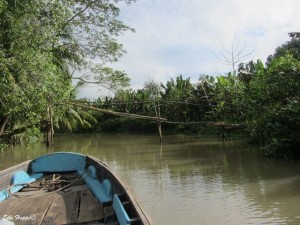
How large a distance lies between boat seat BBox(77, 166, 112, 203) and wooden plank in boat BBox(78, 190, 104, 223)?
0.07 meters

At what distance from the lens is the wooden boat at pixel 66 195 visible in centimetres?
380

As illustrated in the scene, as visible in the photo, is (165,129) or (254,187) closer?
(254,187)

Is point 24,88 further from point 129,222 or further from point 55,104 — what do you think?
point 129,222

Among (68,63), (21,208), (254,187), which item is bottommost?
(254,187)

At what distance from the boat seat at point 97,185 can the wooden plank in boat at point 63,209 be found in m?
0.25

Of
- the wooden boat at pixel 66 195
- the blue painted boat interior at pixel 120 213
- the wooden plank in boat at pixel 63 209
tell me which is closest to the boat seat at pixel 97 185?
the wooden boat at pixel 66 195

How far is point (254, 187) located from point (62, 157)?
4.19 m

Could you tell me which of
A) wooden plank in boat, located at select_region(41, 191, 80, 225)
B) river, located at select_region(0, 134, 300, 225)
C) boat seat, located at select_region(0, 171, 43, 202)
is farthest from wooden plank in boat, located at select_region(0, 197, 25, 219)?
river, located at select_region(0, 134, 300, 225)

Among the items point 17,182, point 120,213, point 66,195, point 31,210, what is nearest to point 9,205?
point 31,210

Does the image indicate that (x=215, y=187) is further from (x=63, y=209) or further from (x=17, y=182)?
(x=63, y=209)

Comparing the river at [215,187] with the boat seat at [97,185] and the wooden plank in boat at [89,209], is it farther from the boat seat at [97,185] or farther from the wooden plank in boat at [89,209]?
the wooden plank in boat at [89,209]

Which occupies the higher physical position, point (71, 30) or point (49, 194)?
point (71, 30)

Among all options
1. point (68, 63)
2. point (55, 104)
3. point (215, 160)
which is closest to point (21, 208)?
point (55, 104)

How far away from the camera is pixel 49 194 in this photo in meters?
5.04
